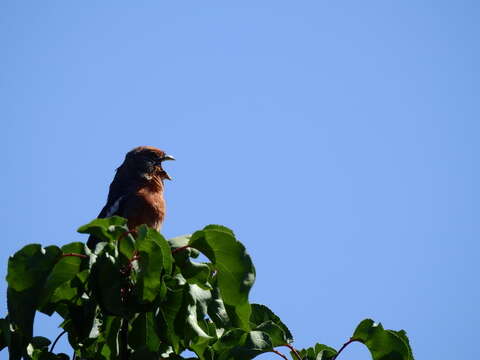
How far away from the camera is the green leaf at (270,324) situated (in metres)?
4.04

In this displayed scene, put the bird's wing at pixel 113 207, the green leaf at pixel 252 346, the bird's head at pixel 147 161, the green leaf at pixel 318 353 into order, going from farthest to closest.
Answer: the bird's head at pixel 147 161, the bird's wing at pixel 113 207, the green leaf at pixel 318 353, the green leaf at pixel 252 346

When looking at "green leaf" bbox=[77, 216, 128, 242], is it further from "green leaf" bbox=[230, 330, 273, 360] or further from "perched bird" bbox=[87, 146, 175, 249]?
"perched bird" bbox=[87, 146, 175, 249]

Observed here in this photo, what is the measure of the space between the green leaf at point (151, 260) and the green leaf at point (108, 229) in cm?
16

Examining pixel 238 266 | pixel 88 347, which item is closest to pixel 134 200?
pixel 88 347

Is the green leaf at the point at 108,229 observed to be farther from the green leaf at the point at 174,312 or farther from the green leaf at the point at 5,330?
the green leaf at the point at 5,330

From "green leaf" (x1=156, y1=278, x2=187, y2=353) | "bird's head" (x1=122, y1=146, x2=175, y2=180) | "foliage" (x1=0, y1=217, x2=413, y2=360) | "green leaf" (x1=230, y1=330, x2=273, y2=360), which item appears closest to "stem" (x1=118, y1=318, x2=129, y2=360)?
"foliage" (x1=0, y1=217, x2=413, y2=360)

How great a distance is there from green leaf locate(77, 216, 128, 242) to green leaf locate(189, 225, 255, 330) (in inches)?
16.4

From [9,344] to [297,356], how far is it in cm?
166

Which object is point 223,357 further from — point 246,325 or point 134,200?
point 134,200

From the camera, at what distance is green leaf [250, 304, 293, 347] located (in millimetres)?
4035

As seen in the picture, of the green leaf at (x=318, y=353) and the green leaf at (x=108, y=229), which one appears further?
the green leaf at (x=318, y=353)

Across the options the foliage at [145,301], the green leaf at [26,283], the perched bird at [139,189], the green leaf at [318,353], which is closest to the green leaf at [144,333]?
the foliage at [145,301]

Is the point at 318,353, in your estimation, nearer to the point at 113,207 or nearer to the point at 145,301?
the point at 145,301

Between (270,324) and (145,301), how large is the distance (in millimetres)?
881
